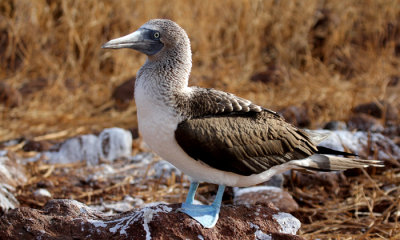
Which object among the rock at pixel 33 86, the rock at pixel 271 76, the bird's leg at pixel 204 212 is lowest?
the rock at pixel 33 86

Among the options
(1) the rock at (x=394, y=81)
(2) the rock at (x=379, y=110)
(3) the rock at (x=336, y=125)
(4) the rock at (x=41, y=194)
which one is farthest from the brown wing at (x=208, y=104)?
(1) the rock at (x=394, y=81)

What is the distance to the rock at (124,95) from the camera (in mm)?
6156

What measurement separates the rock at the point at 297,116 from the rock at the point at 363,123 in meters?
0.43

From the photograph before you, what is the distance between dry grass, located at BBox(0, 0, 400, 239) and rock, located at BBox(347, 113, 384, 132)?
0.30m

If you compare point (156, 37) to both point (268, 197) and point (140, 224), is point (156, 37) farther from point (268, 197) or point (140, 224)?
point (268, 197)

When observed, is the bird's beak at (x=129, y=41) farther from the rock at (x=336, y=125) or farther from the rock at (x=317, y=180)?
the rock at (x=336, y=125)

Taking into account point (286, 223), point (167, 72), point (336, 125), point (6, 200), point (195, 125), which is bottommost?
point (336, 125)

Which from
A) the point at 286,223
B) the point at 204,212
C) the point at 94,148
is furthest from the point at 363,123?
the point at 204,212

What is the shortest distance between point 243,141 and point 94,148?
227 cm

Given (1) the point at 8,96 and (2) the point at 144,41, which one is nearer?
(2) the point at 144,41

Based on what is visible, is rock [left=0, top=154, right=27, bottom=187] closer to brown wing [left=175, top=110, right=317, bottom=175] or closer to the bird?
the bird

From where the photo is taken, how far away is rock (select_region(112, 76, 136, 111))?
616 centimetres

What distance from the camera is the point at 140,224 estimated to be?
266 centimetres

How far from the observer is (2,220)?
272cm
